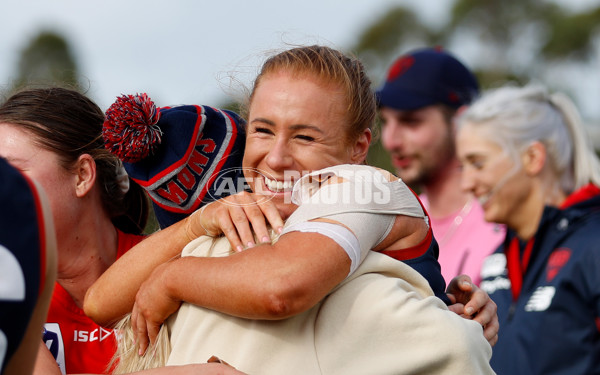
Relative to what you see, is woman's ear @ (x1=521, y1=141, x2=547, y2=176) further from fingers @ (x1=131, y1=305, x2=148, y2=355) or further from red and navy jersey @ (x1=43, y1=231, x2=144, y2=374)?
fingers @ (x1=131, y1=305, x2=148, y2=355)

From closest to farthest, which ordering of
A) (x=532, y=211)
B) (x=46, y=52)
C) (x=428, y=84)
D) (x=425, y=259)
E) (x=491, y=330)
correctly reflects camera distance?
(x=425, y=259), (x=491, y=330), (x=532, y=211), (x=428, y=84), (x=46, y=52)

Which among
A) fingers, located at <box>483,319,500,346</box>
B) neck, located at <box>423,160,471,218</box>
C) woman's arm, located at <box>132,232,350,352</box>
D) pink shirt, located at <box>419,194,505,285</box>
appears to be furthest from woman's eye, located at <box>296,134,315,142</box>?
neck, located at <box>423,160,471,218</box>

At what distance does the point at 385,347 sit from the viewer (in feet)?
5.60

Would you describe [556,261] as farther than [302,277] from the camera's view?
Yes

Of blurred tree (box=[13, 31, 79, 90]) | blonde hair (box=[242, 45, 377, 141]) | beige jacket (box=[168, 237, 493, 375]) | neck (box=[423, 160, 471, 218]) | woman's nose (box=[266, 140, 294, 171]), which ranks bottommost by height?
blurred tree (box=[13, 31, 79, 90])

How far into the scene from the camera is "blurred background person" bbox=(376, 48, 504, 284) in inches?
197

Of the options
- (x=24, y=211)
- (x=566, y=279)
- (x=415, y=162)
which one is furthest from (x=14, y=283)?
(x=415, y=162)

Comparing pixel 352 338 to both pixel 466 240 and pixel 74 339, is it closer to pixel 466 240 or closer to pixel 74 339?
pixel 74 339

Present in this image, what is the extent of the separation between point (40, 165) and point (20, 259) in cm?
126

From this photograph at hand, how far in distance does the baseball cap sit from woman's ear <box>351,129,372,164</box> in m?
0.37

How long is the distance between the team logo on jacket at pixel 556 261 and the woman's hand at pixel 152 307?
2519mm

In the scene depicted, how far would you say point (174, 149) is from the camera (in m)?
2.21

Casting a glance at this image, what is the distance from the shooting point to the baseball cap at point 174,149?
6.92ft

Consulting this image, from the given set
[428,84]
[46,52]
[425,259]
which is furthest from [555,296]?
[46,52]
